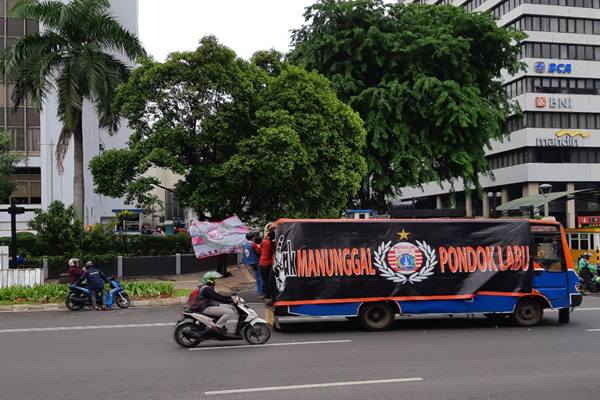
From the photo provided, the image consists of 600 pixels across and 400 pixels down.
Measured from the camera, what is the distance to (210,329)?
37.8ft

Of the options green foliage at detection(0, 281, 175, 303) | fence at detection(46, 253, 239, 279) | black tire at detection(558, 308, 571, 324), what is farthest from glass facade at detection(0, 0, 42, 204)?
black tire at detection(558, 308, 571, 324)

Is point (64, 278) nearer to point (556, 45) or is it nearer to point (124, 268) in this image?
point (124, 268)

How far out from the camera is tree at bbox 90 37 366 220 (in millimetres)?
22859

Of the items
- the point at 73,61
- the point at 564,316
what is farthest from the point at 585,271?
the point at 73,61

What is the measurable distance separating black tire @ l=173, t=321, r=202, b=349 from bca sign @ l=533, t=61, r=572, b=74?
4952 cm

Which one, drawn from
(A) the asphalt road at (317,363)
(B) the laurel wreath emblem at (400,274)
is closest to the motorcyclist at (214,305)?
(A) the asphalt road at (317,363)

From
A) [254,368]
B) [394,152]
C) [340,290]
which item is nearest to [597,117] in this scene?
[394,152]

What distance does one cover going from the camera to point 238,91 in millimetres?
23250

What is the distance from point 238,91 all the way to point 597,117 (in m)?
43.3

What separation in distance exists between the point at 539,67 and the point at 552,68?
1.40 m

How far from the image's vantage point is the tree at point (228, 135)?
A: 75.0ft

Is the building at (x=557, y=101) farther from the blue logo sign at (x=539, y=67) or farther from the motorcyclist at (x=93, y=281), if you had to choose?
the motorcyclist at (x=93, y=281)

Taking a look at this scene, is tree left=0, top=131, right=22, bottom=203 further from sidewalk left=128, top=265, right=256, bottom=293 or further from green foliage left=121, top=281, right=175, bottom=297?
green foliage left=121, top=281, right=175, bottom=297

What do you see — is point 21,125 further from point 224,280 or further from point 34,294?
point 34,294
